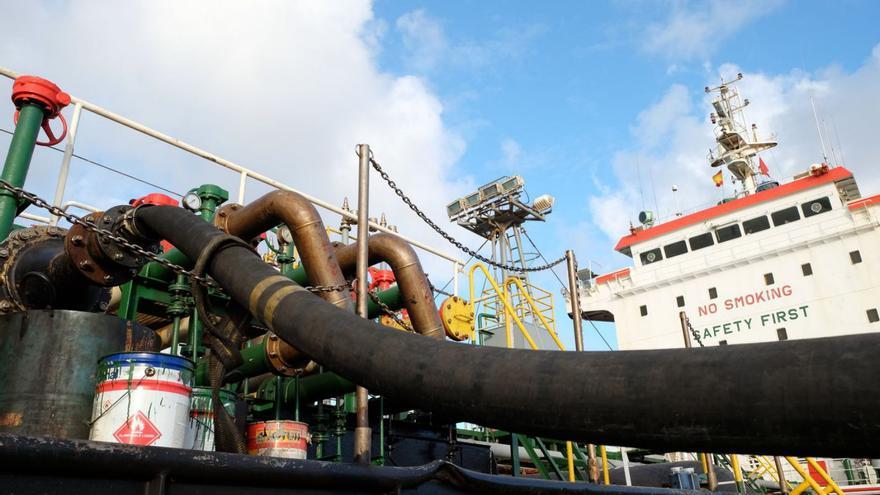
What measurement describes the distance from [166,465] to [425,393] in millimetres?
894

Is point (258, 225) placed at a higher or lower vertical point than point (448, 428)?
higher

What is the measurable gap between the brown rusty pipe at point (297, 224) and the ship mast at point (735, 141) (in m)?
26.3

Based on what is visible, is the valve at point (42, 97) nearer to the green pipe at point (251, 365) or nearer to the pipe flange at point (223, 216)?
the pipe flange at point (223, 216)

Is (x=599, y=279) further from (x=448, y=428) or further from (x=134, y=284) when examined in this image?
(x=134, y=284)

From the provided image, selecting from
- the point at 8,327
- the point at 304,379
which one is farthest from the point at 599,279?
the point at 8,327

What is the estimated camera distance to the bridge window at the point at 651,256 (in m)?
23.7


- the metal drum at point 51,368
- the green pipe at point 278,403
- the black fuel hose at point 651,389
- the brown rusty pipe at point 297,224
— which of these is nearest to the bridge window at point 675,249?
the green pipe at point 278,403

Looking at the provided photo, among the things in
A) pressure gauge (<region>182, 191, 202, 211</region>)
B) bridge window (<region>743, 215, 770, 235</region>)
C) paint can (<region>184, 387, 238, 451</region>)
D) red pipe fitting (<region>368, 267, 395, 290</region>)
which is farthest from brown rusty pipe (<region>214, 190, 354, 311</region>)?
bridge window (<region>743, 215, 770, 235</region>)

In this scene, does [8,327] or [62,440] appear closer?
[62,440]

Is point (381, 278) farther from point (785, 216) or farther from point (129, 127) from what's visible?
point (785, 216)

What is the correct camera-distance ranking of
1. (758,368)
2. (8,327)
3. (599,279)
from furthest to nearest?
(599,279)
(8,327)
(758,368)

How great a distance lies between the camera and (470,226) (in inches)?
1126

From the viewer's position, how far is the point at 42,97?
6160mm

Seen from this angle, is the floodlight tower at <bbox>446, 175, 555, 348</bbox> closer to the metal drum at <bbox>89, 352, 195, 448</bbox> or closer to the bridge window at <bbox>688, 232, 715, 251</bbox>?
the bridge window at <bbox>688, 232, 715, 251</bbox>
